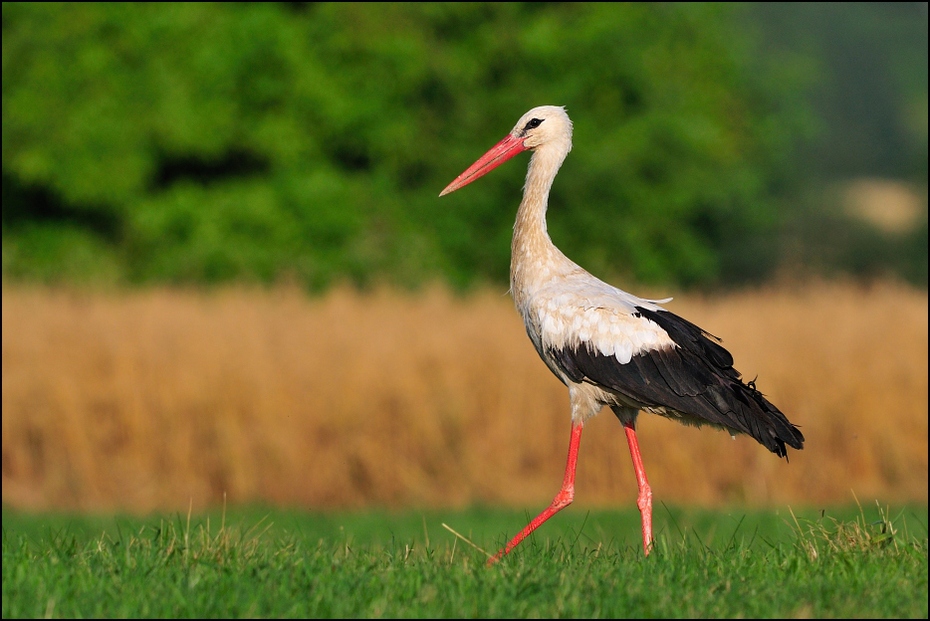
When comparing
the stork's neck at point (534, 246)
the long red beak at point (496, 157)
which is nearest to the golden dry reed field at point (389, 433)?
the long red beak at point (496, 157)

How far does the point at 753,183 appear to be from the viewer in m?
Result: 32.7

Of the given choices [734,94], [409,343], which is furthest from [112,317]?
[734,94]

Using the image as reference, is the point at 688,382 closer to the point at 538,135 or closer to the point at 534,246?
the point at 534,246

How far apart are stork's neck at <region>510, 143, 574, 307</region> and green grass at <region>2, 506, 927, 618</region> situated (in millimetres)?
1332

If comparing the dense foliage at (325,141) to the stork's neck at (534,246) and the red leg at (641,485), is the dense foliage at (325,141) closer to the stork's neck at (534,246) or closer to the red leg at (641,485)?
the stork's neck at (534,246)

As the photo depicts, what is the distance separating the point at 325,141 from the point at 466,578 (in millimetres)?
23551

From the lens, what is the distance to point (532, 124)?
22.7ft

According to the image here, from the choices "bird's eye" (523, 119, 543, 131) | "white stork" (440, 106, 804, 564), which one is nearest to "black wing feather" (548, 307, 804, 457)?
"white stork" (440, 106, 804, 564)

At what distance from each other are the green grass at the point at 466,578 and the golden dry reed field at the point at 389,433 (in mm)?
7499

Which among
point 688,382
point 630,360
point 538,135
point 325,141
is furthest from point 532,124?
point 325,141

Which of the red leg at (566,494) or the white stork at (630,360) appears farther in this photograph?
the white stork at (630,360)

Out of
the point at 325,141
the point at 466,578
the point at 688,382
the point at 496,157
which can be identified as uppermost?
the point at 325,141

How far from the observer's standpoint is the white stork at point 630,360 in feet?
19.6

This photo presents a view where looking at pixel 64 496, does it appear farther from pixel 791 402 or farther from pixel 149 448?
pixel 791 402
